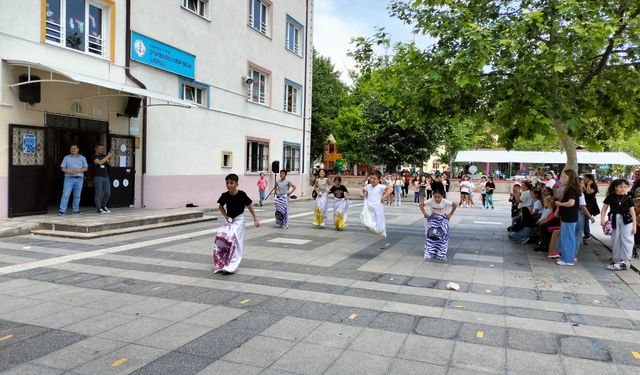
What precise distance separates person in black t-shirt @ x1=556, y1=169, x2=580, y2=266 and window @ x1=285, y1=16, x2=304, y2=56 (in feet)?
60.8

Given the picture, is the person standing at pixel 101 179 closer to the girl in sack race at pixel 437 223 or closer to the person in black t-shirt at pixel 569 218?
the girl in sack race at pixel 437 223

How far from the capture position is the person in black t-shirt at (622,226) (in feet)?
27.5

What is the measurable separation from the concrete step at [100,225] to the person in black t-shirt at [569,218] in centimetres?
910

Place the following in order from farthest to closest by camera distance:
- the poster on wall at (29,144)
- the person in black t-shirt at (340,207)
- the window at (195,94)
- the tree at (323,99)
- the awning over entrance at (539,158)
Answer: the tree at (323,99) → the awning over entrance at (539,158) → the window at (195,94) → the person in black t-shirt at (340,207) → the poster on wall at (29,144)

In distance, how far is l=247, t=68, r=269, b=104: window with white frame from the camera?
21572 millimetres

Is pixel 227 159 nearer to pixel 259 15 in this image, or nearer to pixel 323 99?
pixel 259 15

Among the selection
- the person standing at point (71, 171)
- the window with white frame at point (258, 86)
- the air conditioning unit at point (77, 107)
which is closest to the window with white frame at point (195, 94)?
the window with white frame at point (258, 86)

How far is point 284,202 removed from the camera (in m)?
12.9

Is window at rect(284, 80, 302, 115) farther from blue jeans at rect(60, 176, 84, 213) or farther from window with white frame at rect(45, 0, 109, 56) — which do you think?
blue jeans at rect(60, 176, 84, 213)

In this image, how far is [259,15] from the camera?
22.2 m

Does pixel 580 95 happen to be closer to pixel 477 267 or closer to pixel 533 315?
pixel 477 267

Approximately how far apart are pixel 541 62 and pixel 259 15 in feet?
53.7

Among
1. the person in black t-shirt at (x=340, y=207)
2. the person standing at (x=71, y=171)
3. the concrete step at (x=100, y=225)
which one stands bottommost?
the concrete step at (x=100, y=225)

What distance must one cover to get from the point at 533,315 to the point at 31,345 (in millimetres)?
5154
